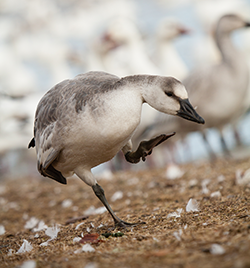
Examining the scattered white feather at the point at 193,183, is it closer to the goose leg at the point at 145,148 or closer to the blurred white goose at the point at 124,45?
the goose leg at the point at 145,148

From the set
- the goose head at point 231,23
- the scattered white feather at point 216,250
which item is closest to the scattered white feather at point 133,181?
the goose head at point 231,23

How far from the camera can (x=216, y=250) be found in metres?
2.07

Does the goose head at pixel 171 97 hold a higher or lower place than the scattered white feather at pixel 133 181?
higher

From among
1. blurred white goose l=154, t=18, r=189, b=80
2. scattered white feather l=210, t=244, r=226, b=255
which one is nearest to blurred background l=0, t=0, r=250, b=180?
blurred white goose l=154, t=18, r=189, b=80

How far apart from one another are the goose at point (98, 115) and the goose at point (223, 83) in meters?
4.40

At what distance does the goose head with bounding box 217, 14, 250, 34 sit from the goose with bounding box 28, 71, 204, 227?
5192 millimetres

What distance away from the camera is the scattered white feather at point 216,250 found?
2.06 m

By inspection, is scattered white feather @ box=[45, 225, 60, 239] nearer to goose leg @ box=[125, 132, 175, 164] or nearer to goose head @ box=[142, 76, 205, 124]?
goose leg @ box=[125, 132, 175, 164]

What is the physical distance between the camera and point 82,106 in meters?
3.17

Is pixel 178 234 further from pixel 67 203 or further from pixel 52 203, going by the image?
pixel 52 203

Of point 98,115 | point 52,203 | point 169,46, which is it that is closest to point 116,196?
point 52,203

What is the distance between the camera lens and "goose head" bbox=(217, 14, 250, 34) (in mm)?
7919

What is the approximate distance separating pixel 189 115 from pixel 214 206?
1056mm

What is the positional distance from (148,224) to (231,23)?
5.81 meters
